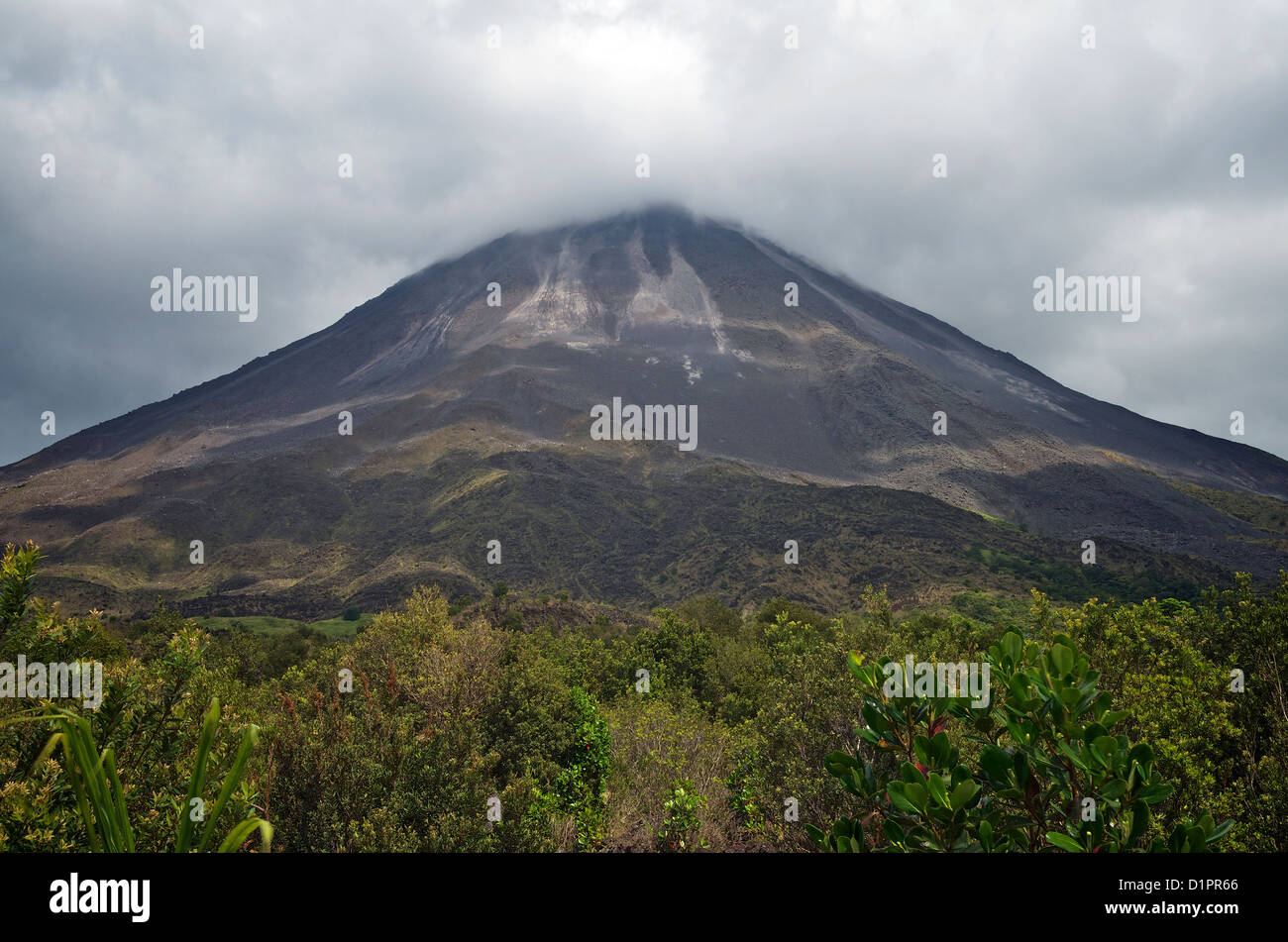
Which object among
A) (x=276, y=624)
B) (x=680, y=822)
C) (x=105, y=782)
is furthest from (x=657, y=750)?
(x=276, y=624)

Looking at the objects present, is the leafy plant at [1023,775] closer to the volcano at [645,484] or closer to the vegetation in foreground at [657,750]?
the vegetation in foreground at [657,750]

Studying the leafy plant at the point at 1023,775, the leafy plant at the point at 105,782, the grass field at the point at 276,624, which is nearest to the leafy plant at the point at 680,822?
the leafy plant at the point at 1023,775

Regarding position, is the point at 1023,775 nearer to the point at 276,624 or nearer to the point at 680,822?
the point at 680,822

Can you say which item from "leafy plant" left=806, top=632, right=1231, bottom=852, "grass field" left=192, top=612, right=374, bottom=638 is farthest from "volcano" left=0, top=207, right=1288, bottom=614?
"leafy plant" left=806, top=632, right=1231, bottom=852
